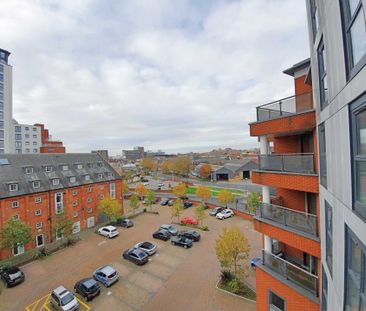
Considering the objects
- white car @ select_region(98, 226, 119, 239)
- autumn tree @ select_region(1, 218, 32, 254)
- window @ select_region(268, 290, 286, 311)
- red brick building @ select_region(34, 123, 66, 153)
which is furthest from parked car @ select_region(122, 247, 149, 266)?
red brick building @ select_region(34, 123, 66, 153)

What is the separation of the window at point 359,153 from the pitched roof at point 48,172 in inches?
1158

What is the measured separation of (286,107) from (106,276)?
56.5ft

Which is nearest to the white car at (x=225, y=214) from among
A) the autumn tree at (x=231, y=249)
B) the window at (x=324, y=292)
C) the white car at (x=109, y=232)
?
the white car at (x=109, y=232)

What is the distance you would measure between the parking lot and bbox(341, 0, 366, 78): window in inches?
595

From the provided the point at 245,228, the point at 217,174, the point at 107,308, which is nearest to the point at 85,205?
the point at 107,308

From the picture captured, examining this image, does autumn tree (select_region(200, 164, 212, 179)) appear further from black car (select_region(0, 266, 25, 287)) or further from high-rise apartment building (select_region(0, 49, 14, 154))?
high-rise apartment building (select_region(0, 49, 14, 154))

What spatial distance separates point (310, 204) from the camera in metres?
9.03

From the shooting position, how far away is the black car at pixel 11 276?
16.8 meters

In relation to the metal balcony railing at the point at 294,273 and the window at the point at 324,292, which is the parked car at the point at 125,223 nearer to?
the metal balcony railing at the point at 294,273

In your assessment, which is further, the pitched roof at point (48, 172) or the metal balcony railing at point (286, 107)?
the pitched roof at point (48, 172)

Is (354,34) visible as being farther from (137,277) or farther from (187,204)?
(187,204)

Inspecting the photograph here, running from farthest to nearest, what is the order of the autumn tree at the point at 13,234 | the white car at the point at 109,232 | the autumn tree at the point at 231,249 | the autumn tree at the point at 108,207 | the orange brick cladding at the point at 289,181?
the autumn tree at the point at 108,207, the white car at the point at 109,232, the autumn tree at the point at 13,234, the autumn tree at the point at 231,249, the orange brick cladding at the point at 289,181

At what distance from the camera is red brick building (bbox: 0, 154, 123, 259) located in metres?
23.8

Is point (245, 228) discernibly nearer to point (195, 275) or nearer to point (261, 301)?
point (195, 275)
